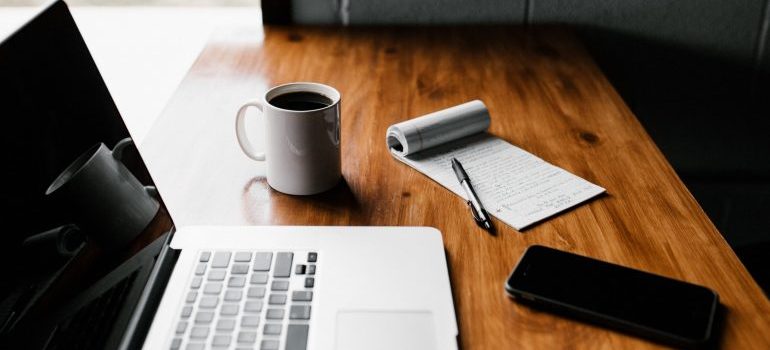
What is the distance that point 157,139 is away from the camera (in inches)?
37.1

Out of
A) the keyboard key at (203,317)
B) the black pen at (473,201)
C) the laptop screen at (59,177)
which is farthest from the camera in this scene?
the black pen at (473,201)

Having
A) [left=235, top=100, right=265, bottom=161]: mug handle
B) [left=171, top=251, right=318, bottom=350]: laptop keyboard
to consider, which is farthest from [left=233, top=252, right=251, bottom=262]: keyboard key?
[left=235, top=100, right=265, bottom=161]: mug handle

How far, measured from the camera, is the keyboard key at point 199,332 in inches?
23.0

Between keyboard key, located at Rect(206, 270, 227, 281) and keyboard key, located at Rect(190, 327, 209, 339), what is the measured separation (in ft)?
0.21

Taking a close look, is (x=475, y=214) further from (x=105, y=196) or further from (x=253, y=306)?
(x=105, y=196)

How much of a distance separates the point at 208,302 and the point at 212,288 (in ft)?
0.06

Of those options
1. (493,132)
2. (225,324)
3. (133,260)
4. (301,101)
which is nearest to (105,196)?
(133,260)

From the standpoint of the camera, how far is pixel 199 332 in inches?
23.1

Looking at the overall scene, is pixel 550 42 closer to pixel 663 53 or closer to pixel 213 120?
pixel 663 53

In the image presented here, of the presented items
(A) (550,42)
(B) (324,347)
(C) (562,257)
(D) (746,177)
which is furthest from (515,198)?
(D) (746,177)

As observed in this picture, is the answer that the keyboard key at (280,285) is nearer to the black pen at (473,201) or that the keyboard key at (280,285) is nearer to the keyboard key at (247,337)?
the keyboard key at (247,337)

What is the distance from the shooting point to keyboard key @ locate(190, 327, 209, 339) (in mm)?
583

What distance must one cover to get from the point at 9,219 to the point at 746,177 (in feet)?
5.26

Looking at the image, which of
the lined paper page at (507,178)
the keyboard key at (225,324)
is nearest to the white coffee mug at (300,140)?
the lined paper page at (507,178)
